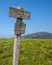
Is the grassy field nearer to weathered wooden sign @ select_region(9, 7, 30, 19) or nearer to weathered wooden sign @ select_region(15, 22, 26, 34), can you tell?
weathered wooden sign @ select_region(15, 22, 26, 34)

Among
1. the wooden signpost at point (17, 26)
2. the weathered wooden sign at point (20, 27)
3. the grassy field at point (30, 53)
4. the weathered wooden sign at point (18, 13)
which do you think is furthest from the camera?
the grassy field at point (30, 53)

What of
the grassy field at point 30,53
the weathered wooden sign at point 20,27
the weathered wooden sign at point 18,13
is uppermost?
the weathered wooden sign at point 18,13

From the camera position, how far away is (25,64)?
13266 millimetres

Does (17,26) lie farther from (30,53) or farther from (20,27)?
(30,53)

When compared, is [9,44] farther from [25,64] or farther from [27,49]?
[25,64]

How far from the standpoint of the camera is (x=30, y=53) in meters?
15.3

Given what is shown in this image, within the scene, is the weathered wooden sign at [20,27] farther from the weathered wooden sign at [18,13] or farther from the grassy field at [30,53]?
the grassy field at [30,53]

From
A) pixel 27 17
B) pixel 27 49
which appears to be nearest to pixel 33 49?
pixel 27 49

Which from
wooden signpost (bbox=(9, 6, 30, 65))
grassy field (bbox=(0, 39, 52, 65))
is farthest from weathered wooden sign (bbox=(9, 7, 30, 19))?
grassy field (bbox=(0, 39, 52, 65))

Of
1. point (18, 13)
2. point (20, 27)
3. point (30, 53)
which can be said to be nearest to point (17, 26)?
point (20, 27)

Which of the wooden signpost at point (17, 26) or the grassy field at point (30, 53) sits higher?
the wooden signpost at point (17, 26)

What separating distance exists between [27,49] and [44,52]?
4.84ft

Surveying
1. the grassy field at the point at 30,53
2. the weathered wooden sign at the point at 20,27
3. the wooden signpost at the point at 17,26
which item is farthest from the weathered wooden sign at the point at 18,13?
the grassy field at the point at 30,53

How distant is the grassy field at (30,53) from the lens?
13.7m
